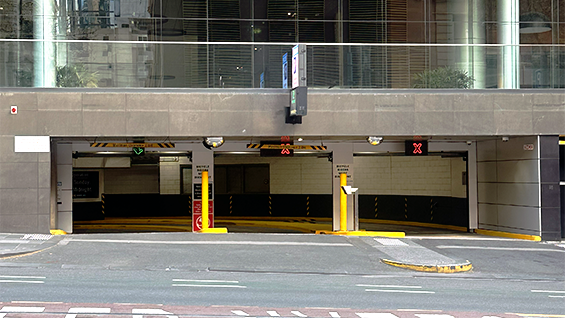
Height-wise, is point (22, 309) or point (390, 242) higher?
point (22, 309)

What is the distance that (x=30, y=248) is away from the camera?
50.0 feet

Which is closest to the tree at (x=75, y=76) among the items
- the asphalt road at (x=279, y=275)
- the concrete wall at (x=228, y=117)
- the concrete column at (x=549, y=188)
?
the concrete wall at (x=228, y=117)

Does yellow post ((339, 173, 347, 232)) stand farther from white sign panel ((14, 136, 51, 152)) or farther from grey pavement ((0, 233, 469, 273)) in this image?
white sign panel ((14, 136, 51, 152))

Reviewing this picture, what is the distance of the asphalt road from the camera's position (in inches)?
405

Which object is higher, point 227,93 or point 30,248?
point 227,93

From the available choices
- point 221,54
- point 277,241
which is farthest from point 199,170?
point 277,241

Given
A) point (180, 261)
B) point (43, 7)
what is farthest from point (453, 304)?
point (43, 7)

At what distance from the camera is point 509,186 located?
21.1 meters

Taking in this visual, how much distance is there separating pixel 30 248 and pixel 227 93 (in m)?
6.77

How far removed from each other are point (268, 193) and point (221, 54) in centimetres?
1375

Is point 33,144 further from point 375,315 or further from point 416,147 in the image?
point 375,315

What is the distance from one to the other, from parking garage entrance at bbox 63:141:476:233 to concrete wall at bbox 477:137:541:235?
2.68m

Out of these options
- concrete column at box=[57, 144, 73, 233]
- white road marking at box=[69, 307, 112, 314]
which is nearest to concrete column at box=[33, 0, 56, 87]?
concrete column at box=[57, 144, 73, 233]

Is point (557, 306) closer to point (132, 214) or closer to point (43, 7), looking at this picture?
point (43, 7)
